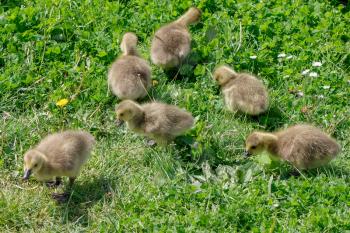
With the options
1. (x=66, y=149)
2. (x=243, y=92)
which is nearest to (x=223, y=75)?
(x=243, y=92)

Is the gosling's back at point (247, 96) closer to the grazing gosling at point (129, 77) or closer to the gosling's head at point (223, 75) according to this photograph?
the gosling's head at point (223, 75)

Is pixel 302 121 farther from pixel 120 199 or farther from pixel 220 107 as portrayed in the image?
pixel 120 199

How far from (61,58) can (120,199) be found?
1864 millimetres

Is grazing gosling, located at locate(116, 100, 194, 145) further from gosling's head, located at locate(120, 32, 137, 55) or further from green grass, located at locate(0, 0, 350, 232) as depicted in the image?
gosling's head, located at locate(120, 32, 137, 55)

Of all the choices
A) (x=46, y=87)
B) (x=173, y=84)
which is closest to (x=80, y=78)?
(x=46, y=87)

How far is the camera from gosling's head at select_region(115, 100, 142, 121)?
5.11 meters

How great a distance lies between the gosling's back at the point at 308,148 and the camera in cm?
488

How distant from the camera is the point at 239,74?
19.0 ft

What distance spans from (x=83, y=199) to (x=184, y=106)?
1.24 meters

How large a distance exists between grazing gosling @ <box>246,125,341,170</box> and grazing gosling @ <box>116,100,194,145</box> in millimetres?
508

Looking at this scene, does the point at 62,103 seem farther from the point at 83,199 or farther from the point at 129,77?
the point at 83,199

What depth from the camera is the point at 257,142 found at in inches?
197

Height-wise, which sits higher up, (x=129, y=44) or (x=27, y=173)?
(x=129, y=44)

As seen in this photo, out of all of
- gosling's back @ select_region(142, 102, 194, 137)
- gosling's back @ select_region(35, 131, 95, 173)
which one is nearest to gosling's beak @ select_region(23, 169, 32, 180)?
gosling's back @ select_region(35, 131, 95, 173)
